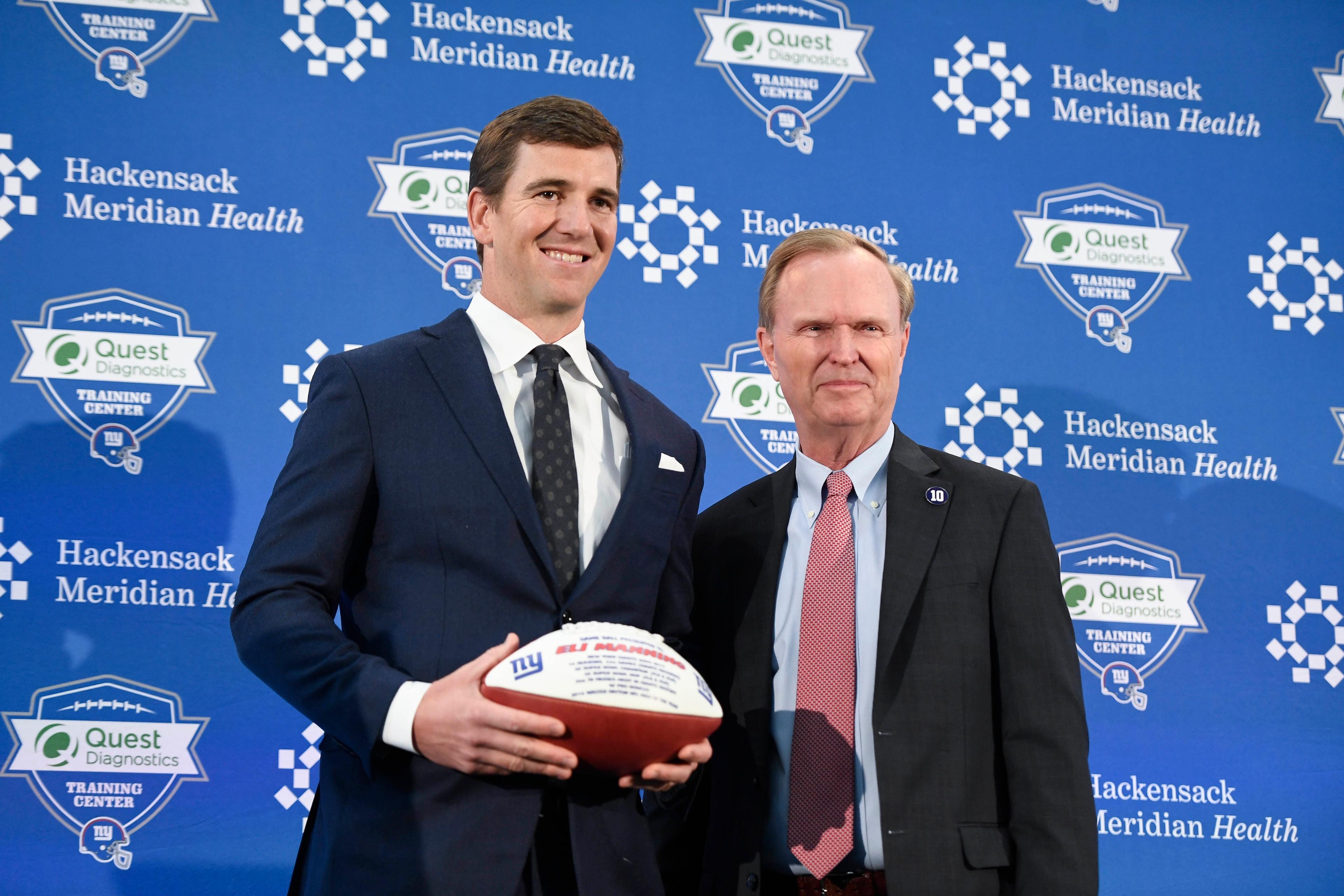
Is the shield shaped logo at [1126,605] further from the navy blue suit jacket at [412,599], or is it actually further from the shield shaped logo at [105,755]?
the shield shaped logo at [105,755]

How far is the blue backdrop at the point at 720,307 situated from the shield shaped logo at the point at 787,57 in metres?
0.01

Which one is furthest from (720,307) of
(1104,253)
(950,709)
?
(950,709)

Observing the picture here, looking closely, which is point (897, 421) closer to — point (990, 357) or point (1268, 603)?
point (990, 357)

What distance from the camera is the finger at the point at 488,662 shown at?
1.47 m

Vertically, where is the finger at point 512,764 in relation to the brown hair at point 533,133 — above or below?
below

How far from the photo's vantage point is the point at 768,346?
2.47 meters

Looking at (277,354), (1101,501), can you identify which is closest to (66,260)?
(277,354)

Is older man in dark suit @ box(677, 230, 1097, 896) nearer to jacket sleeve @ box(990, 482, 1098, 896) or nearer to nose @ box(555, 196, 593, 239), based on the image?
jacket sleeve @ box(990, 482, 1098, 896)

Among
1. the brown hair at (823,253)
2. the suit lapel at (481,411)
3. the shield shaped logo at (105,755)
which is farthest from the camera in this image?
the shield shaped logo at (105,755)

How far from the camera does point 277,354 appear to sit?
10.2ft

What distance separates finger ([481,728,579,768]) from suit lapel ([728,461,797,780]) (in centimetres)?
71

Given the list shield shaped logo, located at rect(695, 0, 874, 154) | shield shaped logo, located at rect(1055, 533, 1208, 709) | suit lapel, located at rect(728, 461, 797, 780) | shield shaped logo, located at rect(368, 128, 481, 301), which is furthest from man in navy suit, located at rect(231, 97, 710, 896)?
shield shaped logo, located at rect(1055, 533, 1208, 709)

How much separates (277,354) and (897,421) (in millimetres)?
1739

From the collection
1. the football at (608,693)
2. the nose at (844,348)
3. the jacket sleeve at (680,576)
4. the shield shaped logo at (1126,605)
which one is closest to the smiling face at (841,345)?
the nose at (844,348)
